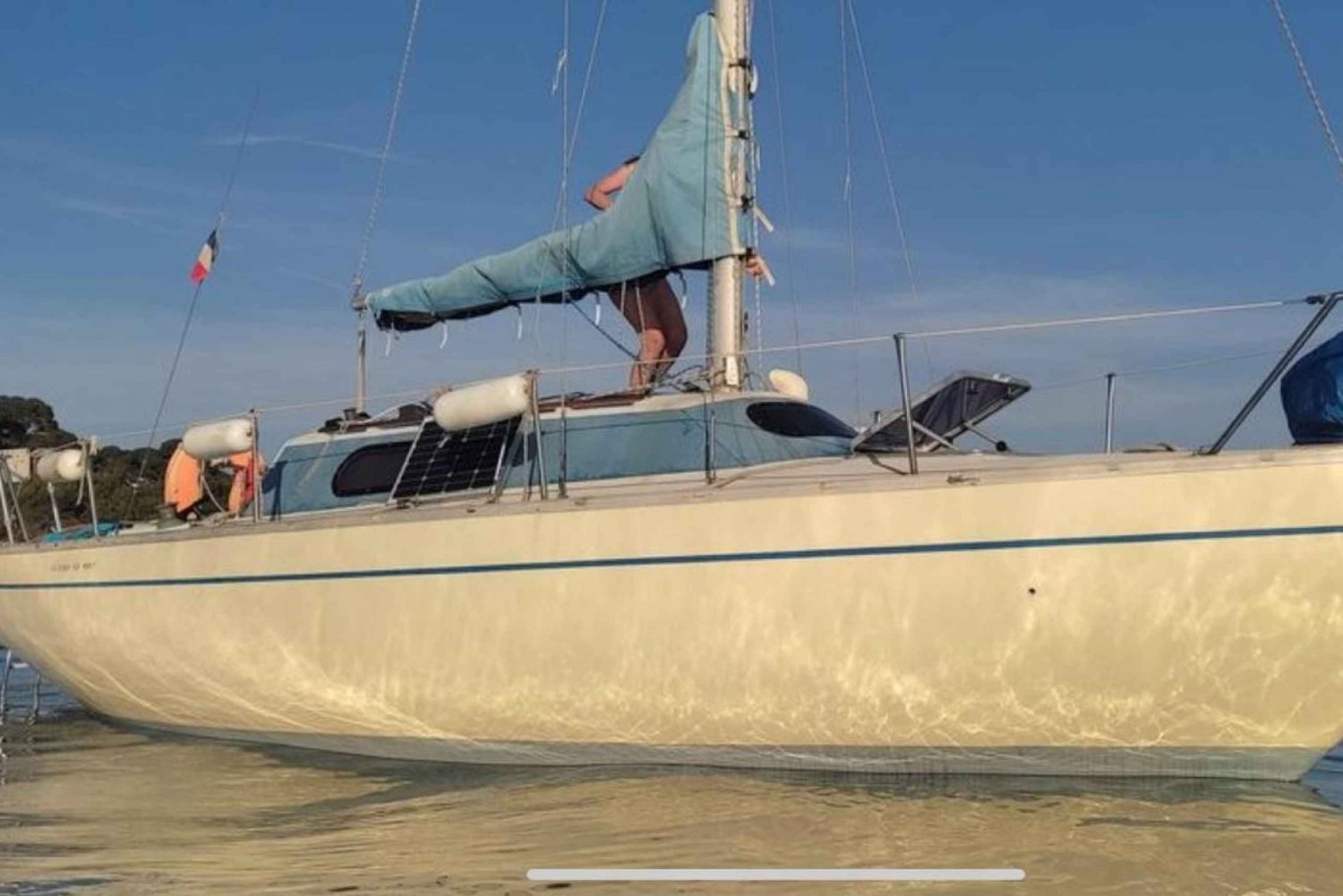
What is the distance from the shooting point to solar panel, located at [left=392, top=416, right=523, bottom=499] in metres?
8.58

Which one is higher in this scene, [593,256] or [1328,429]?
[593,256]

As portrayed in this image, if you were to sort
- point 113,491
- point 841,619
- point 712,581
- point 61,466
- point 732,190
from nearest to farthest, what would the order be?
point 841,619 → point 712,581 → point 732,190 → point 61,466 → point 113,491

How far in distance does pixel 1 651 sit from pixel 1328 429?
66.6 feet

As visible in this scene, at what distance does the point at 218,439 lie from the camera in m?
9.20

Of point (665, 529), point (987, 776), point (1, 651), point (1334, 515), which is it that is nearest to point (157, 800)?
point (665, 529)

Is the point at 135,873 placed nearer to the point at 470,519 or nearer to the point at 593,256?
the point at 470,519

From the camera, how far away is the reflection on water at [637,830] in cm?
516

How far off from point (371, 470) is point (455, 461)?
809mm

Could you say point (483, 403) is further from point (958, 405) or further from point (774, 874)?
point (774, 874)

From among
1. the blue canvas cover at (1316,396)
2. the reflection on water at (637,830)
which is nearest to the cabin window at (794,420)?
the reflection on water at (637,830)

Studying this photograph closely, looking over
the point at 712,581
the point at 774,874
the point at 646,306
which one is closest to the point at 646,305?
the point at 646,306

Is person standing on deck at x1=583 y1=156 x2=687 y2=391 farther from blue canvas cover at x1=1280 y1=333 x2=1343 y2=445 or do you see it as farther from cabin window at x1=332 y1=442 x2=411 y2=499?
blue canvas cover at x1=1280 y1=333 x2=1343 y2=445

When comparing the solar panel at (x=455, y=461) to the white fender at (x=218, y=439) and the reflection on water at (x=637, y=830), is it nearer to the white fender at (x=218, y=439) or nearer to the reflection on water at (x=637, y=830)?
the white fender at (x=218, y=439)

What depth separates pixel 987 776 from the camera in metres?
6.77
